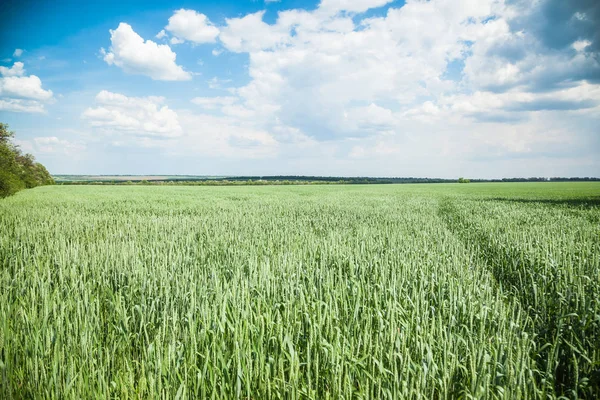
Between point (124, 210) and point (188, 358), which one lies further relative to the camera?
point (124, 210)

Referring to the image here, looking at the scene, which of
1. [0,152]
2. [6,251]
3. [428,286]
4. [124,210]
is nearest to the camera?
[428,286]

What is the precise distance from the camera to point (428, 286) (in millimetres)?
4730

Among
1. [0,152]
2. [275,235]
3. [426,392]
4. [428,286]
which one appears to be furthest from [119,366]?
[0,152]

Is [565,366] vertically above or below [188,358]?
below

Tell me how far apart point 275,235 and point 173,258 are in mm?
2947

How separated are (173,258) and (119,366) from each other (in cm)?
344

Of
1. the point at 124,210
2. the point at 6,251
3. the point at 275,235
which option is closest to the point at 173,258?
the point at 275,235

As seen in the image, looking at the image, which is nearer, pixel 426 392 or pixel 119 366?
pixel 426 392

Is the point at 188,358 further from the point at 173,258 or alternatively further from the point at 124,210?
the point at 124,210

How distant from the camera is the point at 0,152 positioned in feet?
101

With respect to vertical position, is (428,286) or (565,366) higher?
(428,286)

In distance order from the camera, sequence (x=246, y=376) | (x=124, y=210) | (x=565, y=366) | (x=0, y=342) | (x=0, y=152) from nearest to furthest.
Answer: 1. (x=246, y=376)
2. (x=0, y=342)
3. (x=565, y=366)
4. (x=124, y=210)
5. (x=0, y=152)

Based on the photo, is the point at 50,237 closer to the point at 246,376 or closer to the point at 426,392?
the point at 246,376

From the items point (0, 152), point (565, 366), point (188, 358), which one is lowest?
point (565, 366)
